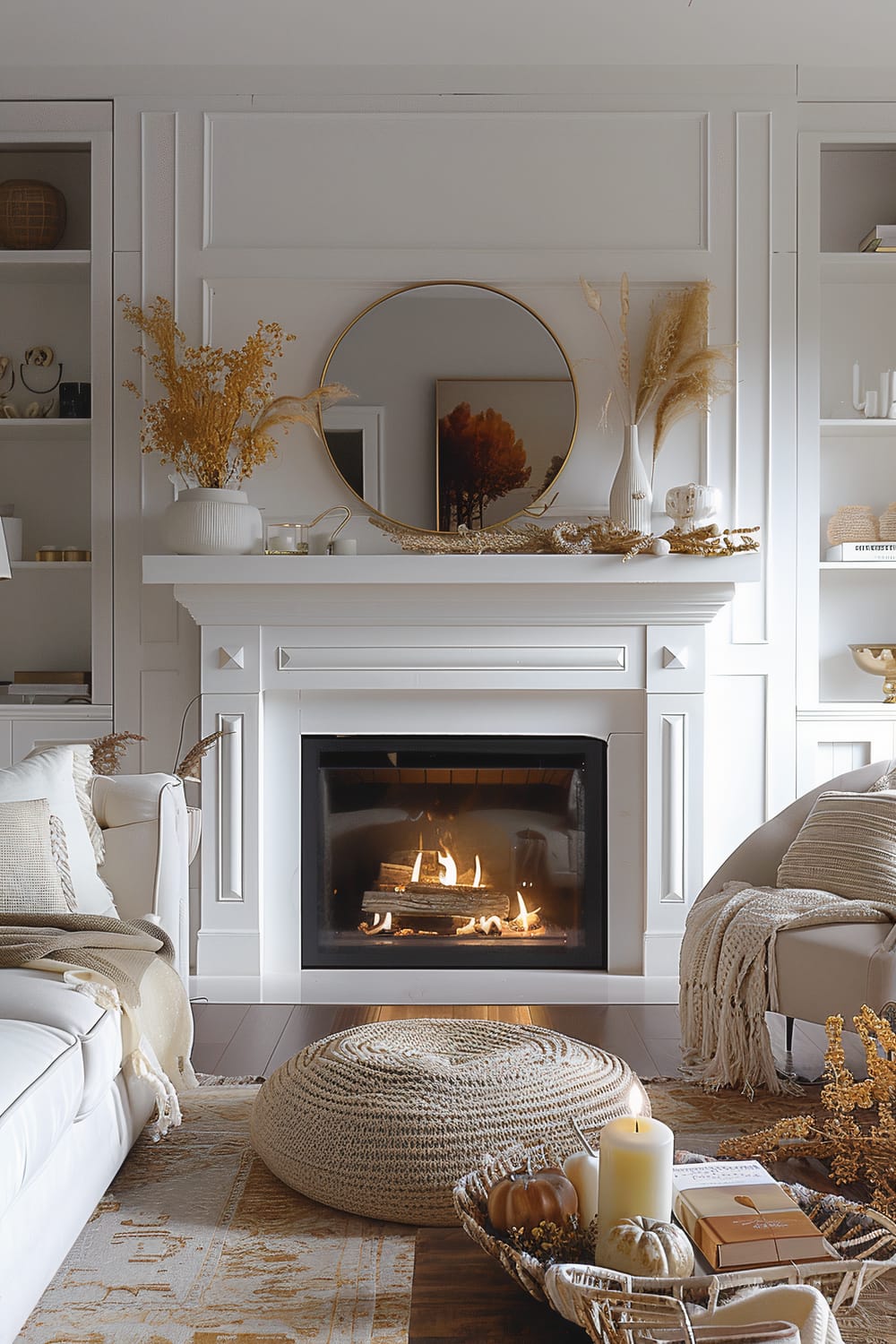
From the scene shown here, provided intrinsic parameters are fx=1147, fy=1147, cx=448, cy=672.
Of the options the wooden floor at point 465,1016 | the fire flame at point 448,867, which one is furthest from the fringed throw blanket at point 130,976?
the fire flame at point 448,867

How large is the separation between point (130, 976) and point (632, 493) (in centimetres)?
228

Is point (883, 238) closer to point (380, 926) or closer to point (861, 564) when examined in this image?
point (861, 564)

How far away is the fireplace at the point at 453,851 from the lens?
388 centimetres

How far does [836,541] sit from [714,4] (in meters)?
1.76

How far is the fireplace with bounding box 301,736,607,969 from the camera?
12.7ft

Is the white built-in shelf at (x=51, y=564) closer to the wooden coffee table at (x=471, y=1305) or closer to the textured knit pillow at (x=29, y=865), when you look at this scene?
the textured knit pillow at (x=29, y=865)

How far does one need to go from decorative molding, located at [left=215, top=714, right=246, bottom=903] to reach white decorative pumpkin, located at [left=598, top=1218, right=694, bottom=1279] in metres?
2.65

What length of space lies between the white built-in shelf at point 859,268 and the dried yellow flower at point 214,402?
1.72m

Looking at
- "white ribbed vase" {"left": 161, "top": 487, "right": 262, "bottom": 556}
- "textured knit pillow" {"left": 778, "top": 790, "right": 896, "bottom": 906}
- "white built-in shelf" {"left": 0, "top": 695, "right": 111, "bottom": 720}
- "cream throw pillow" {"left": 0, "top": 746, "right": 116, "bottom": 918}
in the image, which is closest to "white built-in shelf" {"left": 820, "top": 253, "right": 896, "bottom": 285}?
"textured knit pillow" {"left": 778, "top": 790, "right": 896, "bottom": 906}

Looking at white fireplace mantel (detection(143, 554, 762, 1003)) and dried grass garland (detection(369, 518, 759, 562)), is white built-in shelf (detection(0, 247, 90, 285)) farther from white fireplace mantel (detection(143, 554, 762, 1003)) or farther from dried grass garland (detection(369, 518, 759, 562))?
dried grass garland (detection(369, 518, 759, 562))

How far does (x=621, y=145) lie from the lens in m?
3.89

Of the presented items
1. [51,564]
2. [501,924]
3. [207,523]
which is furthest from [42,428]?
[501,924]

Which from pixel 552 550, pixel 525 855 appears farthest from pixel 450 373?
pixel 525 855

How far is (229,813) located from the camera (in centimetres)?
377
